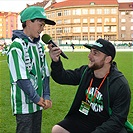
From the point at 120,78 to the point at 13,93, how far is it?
102 cm

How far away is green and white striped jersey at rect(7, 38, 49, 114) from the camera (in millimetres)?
2820

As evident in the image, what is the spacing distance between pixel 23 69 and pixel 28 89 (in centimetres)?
18

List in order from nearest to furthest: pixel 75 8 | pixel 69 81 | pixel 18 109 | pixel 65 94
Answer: pixel 18 109, pixel 69 81, pixel 65 94, pixel 75 8

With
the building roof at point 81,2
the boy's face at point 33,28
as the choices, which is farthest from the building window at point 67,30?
the boy's face at point 33,28

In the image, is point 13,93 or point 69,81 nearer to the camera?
point 13,93

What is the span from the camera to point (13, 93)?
2904mm


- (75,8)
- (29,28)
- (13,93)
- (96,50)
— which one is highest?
(75,8)

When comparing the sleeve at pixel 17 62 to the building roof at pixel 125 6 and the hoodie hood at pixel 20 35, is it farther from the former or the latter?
the building roof at pixel 125 6

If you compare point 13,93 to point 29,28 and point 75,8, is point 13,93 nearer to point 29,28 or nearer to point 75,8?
point 29,28

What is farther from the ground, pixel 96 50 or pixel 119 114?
pixel 96 50

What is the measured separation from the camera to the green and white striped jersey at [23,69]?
282cm

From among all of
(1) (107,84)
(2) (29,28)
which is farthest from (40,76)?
(1) (107,84)

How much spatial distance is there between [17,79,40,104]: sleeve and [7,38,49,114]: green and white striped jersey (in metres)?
0.04

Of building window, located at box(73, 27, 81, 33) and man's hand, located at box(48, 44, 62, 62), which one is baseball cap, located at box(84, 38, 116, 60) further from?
building window, located at box(73, 27, 81, 33)
